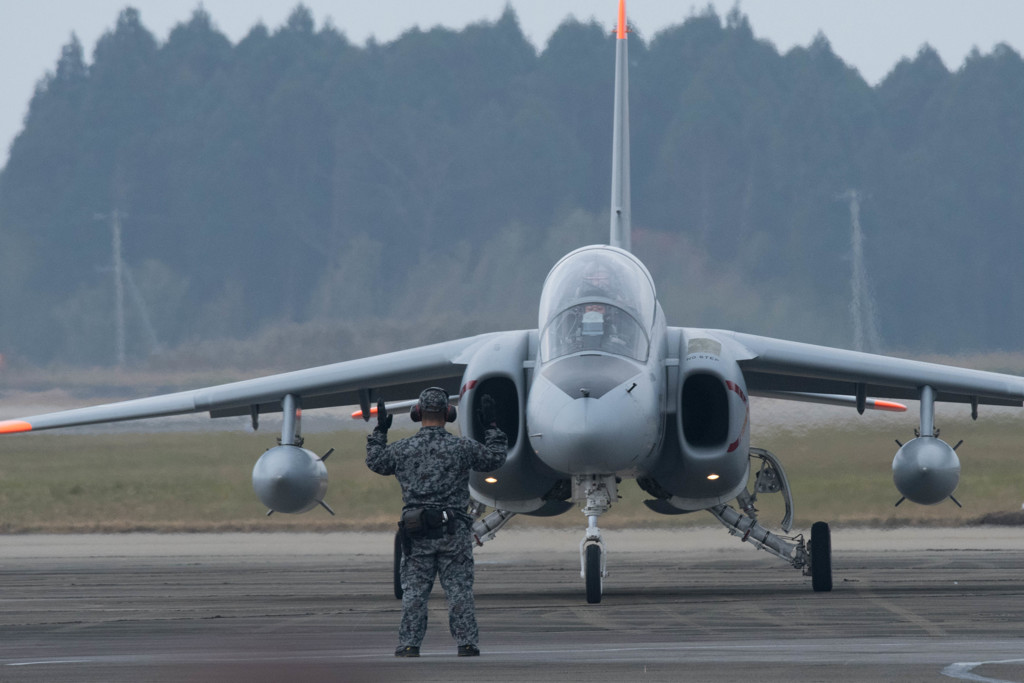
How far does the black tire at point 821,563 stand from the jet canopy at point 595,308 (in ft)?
7.93

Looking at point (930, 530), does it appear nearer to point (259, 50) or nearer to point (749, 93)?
point (749, 93)

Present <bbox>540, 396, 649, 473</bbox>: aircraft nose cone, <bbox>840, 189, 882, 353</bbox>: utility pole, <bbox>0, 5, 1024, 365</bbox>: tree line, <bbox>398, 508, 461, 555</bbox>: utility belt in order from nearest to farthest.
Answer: <bbox>398, 508, 461, 555</bbox>: utility belt < <bbox>540, 396, 649, 473</bbox>: aircraft nose cone < <bbox>840, 189, 882, 353</bbox>: utility pole < <bbox>0, 5, 1024, 365</bbox>: tree line

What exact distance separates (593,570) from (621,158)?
4788mm

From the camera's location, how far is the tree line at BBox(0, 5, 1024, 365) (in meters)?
23.2

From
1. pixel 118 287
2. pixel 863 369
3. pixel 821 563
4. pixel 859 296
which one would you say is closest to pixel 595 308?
pixel 863 369

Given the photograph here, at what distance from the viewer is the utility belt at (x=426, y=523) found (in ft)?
22.1

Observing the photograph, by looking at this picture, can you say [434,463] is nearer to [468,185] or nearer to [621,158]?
[621,158]

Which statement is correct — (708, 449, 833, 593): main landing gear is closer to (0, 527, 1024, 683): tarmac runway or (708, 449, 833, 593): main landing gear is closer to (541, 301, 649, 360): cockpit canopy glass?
(0, 527, 1024, 683): tarmac runway

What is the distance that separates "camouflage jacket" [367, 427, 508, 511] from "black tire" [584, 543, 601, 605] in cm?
345

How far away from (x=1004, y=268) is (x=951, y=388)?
14746mm

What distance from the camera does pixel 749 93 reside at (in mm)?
29250

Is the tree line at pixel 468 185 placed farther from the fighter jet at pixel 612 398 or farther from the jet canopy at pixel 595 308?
the jet canopy at pixel 595 308

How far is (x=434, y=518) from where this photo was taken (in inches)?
265

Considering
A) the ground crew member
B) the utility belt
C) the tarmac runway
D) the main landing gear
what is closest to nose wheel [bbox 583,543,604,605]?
the tarmac runway
